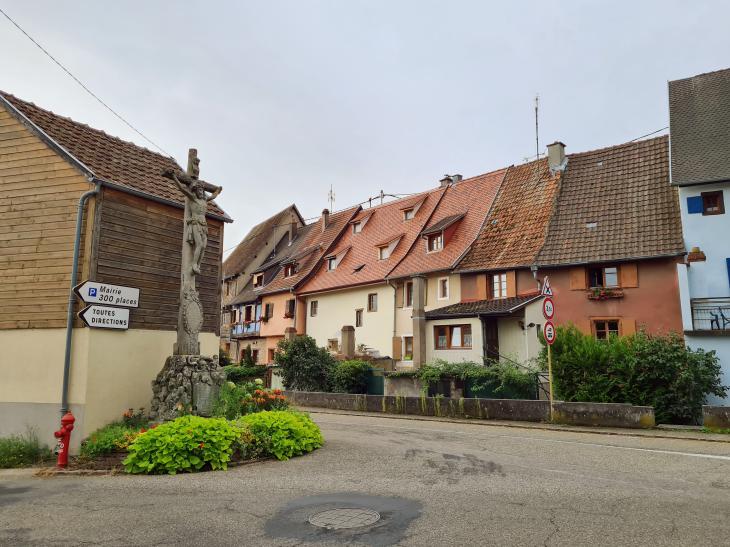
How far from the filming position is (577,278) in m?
22.5

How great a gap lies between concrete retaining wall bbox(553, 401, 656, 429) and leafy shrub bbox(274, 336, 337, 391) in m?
12.2

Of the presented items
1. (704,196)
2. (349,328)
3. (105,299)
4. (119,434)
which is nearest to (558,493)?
(119,434)

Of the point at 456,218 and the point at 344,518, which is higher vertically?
the point at 456,218

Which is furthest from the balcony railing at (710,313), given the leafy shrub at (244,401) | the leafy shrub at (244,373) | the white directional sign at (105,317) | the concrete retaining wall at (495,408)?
the leafy shrub at (244,373)

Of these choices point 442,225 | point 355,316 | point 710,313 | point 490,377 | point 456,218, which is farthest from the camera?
point 355,316

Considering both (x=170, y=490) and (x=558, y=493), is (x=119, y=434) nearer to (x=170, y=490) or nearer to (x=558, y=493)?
(x=170, y=490)

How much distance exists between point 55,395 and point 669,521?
34.4 ft

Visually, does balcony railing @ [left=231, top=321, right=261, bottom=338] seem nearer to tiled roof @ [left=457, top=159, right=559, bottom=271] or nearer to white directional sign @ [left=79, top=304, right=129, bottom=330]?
tiled roof @ [left=457, top=159, right=559, bottom=271]

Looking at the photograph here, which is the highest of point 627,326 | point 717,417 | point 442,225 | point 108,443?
point 442,225

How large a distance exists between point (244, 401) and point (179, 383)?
164 cm

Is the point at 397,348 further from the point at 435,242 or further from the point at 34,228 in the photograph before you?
the point at 34,228

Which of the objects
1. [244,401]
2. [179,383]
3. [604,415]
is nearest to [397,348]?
[604,415]

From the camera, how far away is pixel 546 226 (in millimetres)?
25109

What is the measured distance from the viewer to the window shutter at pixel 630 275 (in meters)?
21.4
